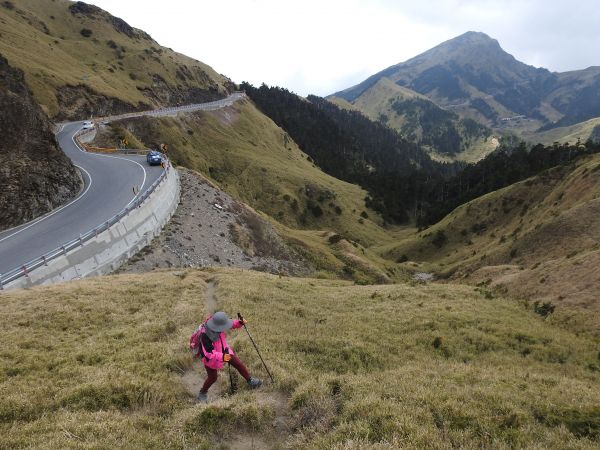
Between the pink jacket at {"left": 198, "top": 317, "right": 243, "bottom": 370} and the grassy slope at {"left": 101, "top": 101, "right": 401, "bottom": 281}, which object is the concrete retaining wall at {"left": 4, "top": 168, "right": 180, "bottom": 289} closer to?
the pink jacket at {"left": 198, "top": 317, "right": 243, "bottom": 370}

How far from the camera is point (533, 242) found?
156ft

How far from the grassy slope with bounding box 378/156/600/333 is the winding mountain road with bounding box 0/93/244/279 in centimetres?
3239

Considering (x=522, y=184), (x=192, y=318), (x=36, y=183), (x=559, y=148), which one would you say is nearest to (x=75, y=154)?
(x=36, y=183)

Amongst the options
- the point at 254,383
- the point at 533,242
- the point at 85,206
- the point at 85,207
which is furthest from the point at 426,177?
the point at 254,383

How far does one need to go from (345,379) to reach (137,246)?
2663 centimetres

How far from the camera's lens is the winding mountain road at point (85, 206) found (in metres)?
27.2

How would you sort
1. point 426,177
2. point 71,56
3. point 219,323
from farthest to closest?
1. point 426,177
2. point 71,56
3. point 219,323

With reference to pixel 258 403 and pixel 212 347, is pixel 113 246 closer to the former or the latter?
pixel 212 347

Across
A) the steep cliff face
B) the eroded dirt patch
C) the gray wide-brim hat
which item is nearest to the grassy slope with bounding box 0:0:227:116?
the steep cliff face

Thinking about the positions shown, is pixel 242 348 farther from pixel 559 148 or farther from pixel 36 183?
pixel 559 148

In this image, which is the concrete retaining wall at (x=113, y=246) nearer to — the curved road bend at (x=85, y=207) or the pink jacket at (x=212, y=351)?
the curved road bend at (x=85, y=207)

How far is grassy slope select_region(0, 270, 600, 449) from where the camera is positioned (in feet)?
26.5

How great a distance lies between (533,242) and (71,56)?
129403 millimetres

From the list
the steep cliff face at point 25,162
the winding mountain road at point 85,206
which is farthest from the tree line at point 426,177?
the steep cliff face at point 25,162
